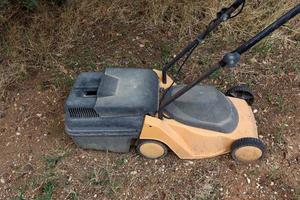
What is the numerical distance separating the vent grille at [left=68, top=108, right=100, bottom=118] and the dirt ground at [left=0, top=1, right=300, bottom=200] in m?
0.31

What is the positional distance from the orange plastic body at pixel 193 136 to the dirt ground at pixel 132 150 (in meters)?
0.11

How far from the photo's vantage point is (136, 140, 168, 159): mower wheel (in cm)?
213

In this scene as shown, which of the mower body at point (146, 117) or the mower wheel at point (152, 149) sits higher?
the mower body at point (146, 117)

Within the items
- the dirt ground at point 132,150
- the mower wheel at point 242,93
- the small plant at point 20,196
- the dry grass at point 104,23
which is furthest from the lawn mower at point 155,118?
the dry grass at point 104,23

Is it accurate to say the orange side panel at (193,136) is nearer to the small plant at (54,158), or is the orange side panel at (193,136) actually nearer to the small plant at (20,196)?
the small plant at (54,158)

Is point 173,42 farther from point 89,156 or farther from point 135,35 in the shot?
point 89,156

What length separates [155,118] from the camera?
204cm

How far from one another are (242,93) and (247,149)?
1.41 ft

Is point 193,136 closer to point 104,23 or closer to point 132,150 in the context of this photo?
point 132,150

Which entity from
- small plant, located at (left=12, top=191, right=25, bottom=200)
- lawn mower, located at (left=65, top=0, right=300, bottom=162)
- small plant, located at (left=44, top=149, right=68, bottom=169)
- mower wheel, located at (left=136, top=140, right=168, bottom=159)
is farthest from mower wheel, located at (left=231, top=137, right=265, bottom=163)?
small plant, located at (left=12, top=191, right=25, bottom=200)

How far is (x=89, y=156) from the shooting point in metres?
2.30

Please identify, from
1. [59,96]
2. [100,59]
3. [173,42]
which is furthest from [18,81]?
[173,42]

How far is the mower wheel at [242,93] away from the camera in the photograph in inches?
95.3

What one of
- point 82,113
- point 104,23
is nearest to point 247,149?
point 82,113
